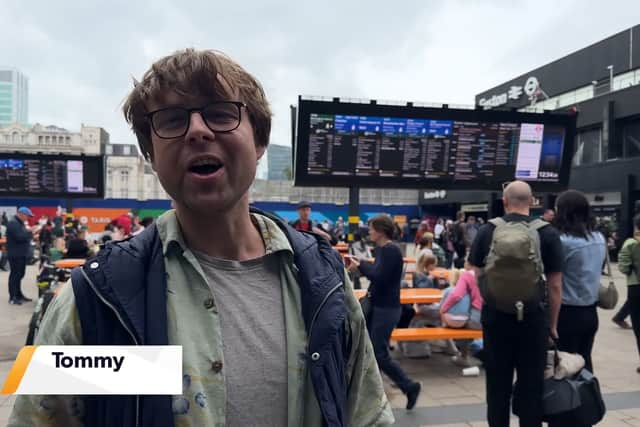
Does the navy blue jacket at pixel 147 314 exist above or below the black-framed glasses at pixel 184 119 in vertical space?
below

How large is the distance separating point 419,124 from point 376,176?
45.9 inches

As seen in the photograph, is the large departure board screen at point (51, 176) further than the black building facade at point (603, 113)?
No

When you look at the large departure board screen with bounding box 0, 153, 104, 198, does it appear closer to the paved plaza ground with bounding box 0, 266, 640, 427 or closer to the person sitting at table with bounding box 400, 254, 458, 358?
the paved plaza ground with bounding box 0, 266, 640, 427

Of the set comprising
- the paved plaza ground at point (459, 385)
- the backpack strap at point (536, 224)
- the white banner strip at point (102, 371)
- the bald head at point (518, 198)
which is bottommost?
the paved plaza ground at point (459, 385)

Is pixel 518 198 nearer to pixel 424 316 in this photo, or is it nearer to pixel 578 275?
pixel 578 275

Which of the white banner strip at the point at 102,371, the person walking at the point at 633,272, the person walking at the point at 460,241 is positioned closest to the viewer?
the white banner strip at the point at 102,371

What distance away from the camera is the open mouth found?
115 cm

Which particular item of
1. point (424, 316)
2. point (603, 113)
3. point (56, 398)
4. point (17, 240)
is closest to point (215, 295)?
point (56, 398)

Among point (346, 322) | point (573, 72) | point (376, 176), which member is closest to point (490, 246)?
point (346, 322)

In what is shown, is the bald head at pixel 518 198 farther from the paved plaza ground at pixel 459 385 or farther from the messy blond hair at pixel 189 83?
the messy blond hair at pixel 189 83

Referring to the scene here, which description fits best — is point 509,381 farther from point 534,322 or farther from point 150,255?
point 150,255

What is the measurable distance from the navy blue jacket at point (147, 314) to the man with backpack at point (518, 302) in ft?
6.34

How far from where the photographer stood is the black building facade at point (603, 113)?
1869 cm

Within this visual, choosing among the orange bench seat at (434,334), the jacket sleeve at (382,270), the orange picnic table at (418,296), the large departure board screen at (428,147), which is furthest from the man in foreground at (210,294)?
the large departure board screen at (428,147)
